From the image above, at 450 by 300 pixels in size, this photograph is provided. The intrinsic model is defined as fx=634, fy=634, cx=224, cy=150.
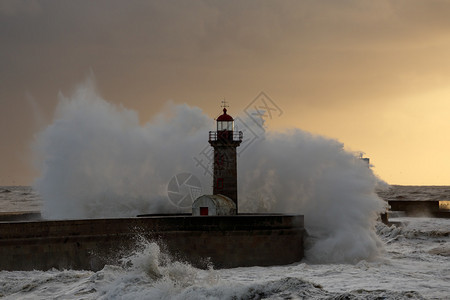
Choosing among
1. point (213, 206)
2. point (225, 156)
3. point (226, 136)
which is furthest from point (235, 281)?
point (226, 136)

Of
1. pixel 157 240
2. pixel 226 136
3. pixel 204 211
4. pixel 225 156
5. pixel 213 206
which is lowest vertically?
pixel 157 240

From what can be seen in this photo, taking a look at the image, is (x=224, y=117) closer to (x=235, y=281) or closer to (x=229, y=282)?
(x=235, y=281)

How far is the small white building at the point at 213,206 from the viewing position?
53.5 ft

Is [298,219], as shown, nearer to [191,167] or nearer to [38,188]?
[191,167]

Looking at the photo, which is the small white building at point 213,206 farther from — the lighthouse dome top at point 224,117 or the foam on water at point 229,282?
the foam on water at point 229,282

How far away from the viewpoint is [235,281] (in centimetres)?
1218

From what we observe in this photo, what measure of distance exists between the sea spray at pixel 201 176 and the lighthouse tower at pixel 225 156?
2.23m

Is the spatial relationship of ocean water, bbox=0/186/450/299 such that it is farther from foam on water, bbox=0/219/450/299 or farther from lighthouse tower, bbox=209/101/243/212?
lighthouse tower, bbox=209/101/243/212

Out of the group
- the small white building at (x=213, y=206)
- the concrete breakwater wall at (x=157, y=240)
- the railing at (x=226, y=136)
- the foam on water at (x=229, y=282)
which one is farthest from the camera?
the railing at (x=226, y=136)

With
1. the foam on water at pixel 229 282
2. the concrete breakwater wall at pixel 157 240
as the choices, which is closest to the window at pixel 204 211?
the concrete breakwater wall at pixel 157 240

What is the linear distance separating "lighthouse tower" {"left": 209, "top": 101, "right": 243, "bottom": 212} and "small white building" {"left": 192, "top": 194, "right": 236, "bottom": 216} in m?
0.32

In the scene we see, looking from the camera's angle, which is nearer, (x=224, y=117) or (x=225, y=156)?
(x=225, y=156)

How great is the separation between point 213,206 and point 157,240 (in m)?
2.69

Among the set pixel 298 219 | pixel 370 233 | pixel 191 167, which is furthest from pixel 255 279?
pixel 191 167
